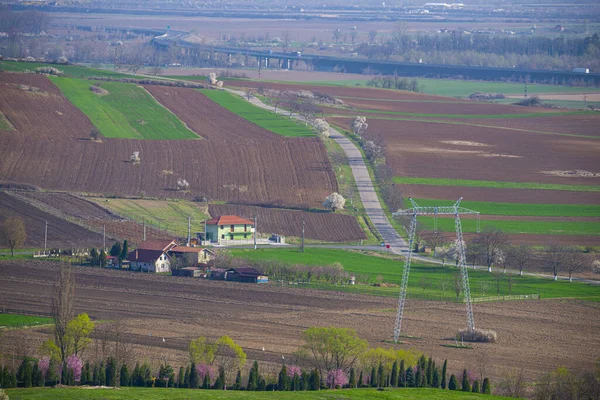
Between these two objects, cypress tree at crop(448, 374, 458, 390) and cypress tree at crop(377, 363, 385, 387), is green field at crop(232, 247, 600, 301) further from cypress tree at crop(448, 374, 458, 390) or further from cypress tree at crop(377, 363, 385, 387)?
cypress tree at crop(377, 363, 385, 387)

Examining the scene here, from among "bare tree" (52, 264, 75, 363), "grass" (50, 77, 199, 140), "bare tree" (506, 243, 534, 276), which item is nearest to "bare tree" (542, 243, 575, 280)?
"bare tree" (506, 243, 534, 276)

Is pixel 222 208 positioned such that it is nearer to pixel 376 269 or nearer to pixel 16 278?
pixel 376 269

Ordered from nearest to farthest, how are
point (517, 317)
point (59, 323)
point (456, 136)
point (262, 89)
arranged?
point (59, 323) → point (517, 317) → point (456, 136) → point (262, 89)

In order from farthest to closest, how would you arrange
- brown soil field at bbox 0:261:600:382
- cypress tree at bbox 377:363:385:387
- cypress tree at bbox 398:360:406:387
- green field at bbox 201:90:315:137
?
green field at bbox 201:90:315:137, brown soil field at bbox 0:261:600:382, cypress tree at bbox 398:360:406:387, cypress tree at bbox 377:363:385:387

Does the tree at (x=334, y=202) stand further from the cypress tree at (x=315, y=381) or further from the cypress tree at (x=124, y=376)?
the cypress tree at (x=124, y=376)

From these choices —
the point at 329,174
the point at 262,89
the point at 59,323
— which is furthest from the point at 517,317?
the point at 262,89

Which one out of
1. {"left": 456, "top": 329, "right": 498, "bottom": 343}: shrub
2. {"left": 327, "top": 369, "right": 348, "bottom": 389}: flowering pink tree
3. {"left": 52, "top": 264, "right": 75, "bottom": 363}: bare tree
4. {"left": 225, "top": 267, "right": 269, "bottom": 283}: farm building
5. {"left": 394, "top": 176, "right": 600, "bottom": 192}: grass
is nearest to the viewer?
{"left": 327, "top": 369, "right": 348, "bottom": 389}: flowering pink tree

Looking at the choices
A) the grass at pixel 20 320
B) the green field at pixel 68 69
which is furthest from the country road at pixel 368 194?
the grass at pixel 20 320
